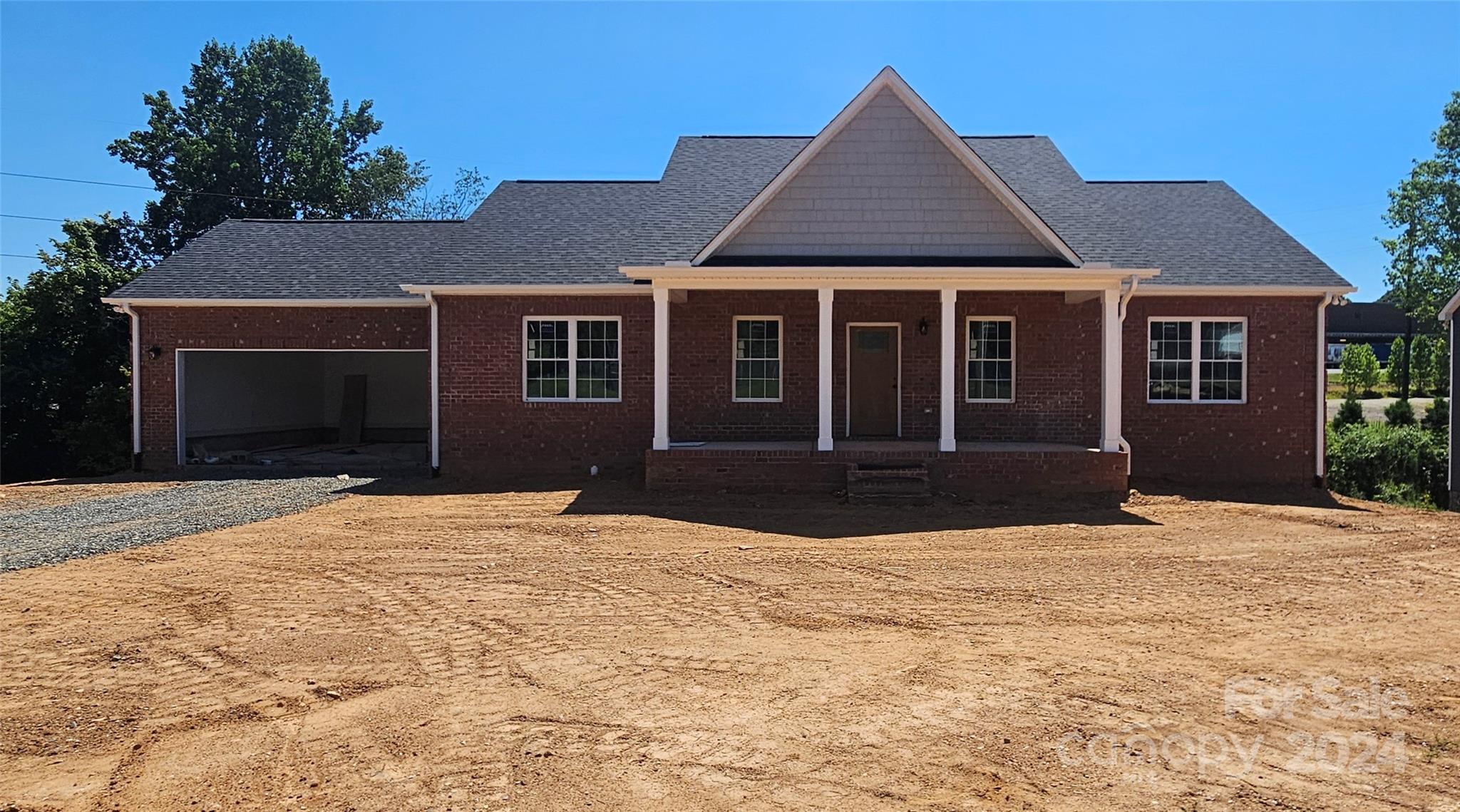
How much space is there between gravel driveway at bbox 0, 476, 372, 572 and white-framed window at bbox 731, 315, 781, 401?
260 inches

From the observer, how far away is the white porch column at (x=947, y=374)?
12922 mm

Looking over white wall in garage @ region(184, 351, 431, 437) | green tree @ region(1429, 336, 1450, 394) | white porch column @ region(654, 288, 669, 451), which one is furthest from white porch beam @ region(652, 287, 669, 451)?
green tree @ region(1429, 336, 1450, 394)

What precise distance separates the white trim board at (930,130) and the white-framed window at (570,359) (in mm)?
2708

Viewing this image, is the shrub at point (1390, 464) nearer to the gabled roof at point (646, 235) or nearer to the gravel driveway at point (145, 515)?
the gabled roof at point (646, 235)

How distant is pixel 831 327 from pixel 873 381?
2325mm

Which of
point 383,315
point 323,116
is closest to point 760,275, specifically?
point 383,315

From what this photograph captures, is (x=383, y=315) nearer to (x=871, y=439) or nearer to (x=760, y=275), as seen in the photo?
(x=760, y=275)

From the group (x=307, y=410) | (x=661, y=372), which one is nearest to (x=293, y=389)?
(x=307, y=410)

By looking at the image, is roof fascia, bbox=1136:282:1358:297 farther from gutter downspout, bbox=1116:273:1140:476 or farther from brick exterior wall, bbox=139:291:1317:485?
gutter downspout, bbox=1116:273:1140:476

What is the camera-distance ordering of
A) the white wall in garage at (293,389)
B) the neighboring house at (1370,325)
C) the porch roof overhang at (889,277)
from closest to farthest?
the porch roof overhang at (889,277) → the white wall in garage at (293,389) → the neighboring house at (1370,325)

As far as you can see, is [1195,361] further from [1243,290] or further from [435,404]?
[435,404]

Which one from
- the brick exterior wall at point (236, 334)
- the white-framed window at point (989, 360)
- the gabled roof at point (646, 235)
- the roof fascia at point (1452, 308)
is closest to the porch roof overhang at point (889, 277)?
the gabled roof at point (646, 235)

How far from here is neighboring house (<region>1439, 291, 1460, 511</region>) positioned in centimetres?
1609

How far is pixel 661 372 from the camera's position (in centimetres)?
1318
